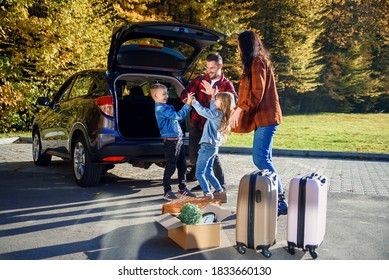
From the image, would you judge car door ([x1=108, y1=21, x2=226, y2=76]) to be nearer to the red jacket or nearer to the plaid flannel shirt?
the plaid flannel shirt

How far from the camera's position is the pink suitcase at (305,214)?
3949mm

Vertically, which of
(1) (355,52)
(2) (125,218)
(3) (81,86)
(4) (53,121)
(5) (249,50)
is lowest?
(2) (125,218)

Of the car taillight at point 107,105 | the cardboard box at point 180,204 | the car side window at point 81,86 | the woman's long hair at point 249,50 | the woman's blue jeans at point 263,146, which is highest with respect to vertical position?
the woman's long hair at point 249,50

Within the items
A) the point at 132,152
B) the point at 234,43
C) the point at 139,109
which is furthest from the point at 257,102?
the point at 234,43

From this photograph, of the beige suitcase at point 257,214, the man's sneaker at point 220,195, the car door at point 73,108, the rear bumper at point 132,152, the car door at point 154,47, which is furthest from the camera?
the car door at point 73,108

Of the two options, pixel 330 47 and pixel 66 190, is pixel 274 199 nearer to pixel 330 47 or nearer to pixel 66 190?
pixel 66 190

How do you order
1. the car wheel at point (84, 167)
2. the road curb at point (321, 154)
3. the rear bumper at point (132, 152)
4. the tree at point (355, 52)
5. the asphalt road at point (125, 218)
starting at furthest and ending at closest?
the tree at point (355, 52)
the road curb at point (321, 154)
the car wheel at point (84, 167)
the rear bumper at point (132, 152)
the asphalt road at point (125, 218)

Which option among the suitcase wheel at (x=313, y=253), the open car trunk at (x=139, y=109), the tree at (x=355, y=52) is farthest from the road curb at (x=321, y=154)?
the tree at (x=355, y=52)

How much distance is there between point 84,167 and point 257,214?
3551 mm

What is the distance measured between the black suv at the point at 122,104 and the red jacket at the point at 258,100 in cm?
174

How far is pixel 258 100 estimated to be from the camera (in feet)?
16.0

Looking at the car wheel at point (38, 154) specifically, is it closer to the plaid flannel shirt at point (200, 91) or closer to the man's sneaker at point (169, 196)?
the man's sneaker at point (169, 196)

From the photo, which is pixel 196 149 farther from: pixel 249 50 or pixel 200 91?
pixel 249 50
